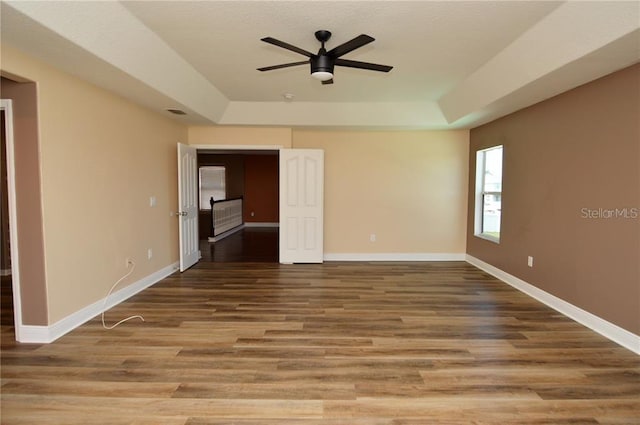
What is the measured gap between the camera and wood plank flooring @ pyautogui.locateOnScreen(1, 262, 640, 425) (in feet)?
6.81

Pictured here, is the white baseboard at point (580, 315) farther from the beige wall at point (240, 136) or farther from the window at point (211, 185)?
the window at point (211, 185)

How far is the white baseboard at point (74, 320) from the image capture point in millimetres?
2955

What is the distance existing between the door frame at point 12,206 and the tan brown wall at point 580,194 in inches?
200

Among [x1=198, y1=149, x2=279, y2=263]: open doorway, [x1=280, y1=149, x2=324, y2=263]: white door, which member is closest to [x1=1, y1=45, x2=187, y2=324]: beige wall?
[x1=280, y1=149, x2=324, y2=263]: white door

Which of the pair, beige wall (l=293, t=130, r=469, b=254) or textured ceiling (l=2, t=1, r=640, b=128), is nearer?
textured ceiling (l=2, t=1, r=640, b=128)

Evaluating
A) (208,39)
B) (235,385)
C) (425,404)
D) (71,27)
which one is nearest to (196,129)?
(208,39)

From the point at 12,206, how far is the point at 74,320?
3.75ft

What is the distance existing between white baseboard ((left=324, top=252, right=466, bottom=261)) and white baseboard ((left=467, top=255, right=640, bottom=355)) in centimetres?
120

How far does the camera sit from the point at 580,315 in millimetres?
3404

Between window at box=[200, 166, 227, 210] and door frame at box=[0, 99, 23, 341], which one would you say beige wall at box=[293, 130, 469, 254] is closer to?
door frame at box=[0, 99, 23, 341]

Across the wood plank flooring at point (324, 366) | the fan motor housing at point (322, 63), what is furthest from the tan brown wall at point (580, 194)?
the fan motor housing at point (322, 63)

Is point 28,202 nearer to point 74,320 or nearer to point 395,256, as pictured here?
point 74,320

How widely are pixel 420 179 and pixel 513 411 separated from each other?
447cm

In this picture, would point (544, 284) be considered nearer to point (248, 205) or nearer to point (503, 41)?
point (503, 41)
